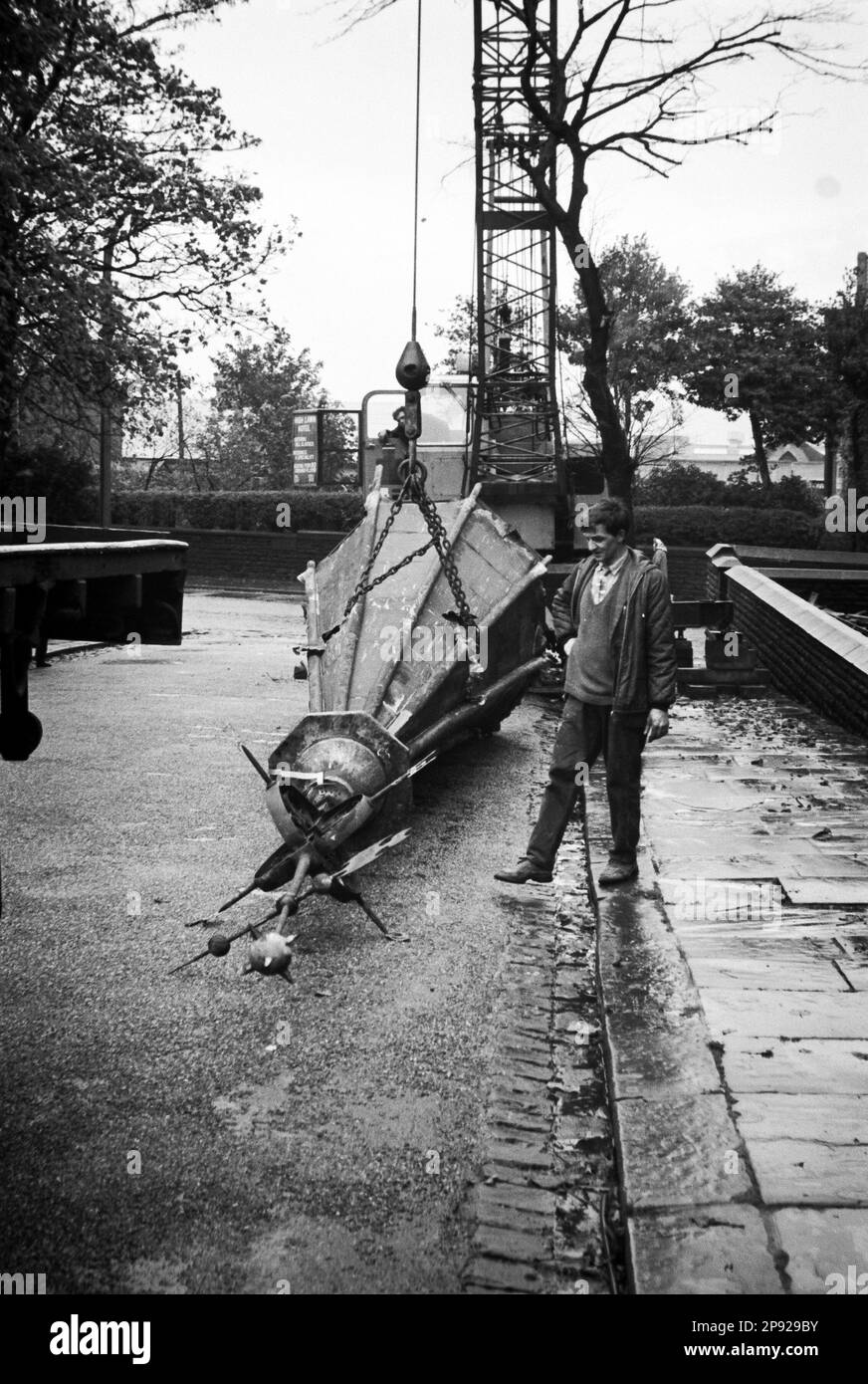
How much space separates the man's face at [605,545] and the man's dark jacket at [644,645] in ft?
0.54

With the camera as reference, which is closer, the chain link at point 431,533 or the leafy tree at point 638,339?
the chain link at point 431,533

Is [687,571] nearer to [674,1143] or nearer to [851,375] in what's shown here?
[851,375]

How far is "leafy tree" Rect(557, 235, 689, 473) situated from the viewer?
41.7 metres

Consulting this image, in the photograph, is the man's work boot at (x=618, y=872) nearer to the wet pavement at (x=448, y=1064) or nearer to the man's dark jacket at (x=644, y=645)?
the wet pavement at (x=448, y=1064)

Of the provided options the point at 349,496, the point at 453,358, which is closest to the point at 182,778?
the point at 453,358

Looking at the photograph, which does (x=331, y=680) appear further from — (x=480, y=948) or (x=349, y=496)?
(x=349, y=496)

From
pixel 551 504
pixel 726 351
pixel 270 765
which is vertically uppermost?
pixel 726 351

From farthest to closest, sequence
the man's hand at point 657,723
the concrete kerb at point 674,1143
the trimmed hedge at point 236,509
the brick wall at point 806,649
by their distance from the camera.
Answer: the trimmed hedge at point 236,509
the brick wall at point 806,649
the man's hand at point 657,723
the concrete kerb at point 674,1143

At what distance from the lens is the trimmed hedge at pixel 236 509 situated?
111 ft

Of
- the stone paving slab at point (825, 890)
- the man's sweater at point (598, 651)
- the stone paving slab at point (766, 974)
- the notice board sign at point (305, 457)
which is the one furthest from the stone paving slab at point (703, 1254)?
the notice board sign at point (305, 457)

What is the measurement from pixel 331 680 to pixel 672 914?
3263 mm

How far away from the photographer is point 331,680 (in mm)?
8680

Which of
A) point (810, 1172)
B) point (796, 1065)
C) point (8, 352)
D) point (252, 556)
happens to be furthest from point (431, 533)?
point (252, 556)
